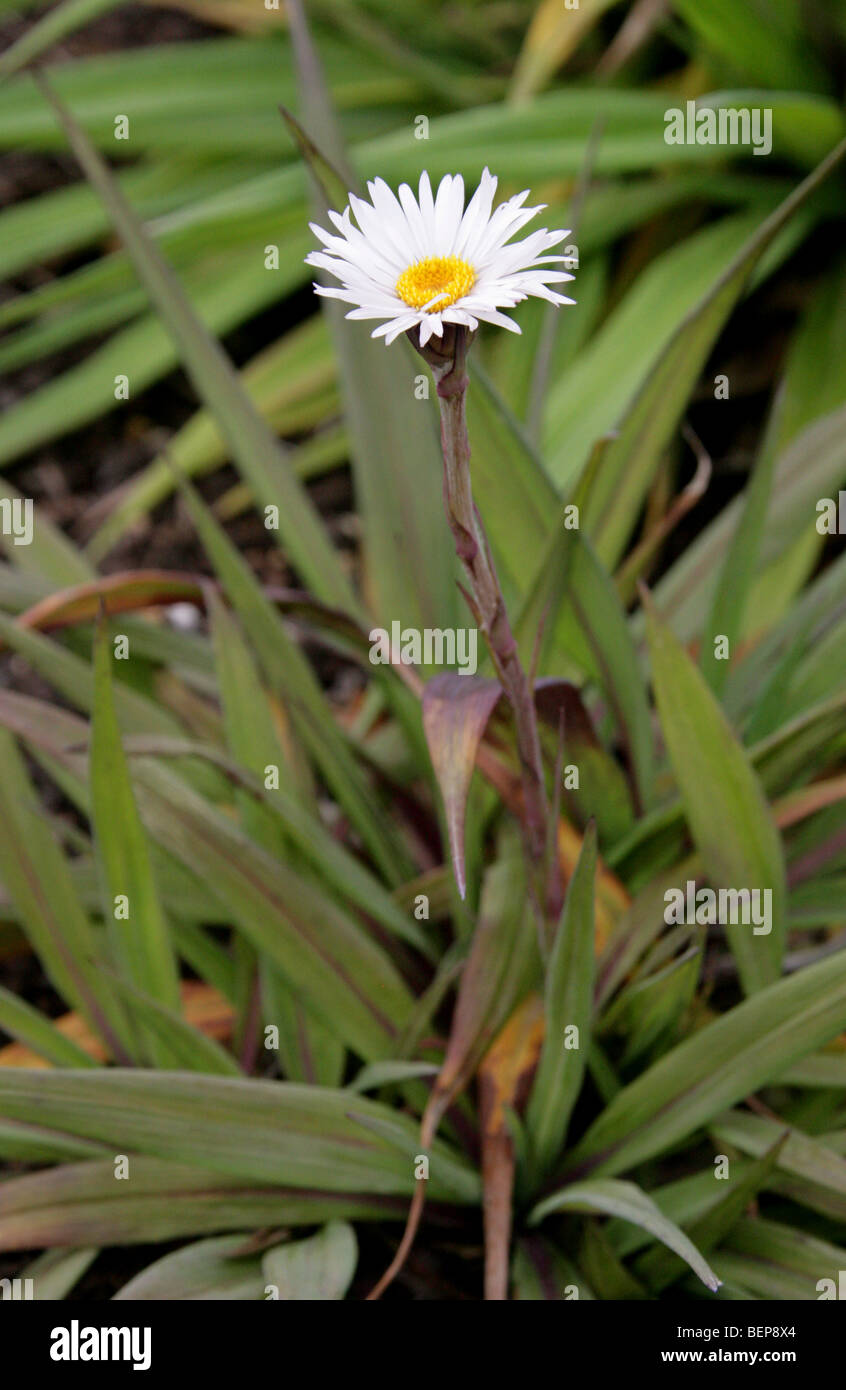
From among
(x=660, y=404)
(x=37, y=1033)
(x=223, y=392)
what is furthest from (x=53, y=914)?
(x=660, y=404)

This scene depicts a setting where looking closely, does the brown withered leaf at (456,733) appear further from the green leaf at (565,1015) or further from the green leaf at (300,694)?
the green leaf at (300,694)

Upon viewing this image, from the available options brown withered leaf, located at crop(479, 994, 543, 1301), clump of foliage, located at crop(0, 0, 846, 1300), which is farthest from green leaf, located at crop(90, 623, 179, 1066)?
brown withered leaf, located at crop(479, 994, 543, 1301)

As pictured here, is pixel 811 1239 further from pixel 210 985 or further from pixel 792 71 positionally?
pixel 792 71

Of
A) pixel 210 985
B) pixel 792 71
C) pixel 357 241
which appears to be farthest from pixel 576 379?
pixel 357 241

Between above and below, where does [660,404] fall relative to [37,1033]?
above

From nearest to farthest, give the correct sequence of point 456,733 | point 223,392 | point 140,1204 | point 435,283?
point 435,283 < point 456,733 < point 140,1204 < point 223,392

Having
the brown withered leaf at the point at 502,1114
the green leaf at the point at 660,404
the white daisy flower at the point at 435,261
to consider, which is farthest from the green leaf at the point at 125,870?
the green leaf at the point at 660,404

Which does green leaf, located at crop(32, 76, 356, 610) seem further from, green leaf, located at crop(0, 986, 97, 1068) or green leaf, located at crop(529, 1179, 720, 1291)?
green leaf, located at crop(529, 1179, 720, 1291)

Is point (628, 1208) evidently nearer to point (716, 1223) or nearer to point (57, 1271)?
point (716, 1223)
